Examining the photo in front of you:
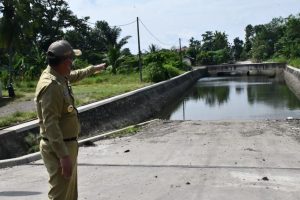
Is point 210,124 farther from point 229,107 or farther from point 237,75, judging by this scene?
point 237,75

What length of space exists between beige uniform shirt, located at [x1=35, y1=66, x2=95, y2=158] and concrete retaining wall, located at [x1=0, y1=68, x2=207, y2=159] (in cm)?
600

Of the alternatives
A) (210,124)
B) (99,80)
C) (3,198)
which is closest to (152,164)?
(3,198)

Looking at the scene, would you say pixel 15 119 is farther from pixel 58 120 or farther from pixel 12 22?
pixel 12 22

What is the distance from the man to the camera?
376cm

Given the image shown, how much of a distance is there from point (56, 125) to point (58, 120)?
0.40ft

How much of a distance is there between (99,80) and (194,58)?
45836 millimetres

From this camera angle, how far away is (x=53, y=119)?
3.77 metres

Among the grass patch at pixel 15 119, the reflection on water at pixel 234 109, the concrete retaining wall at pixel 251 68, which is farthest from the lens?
the concrete retaining wall at pixel 251 68

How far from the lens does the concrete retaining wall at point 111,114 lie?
1012cm

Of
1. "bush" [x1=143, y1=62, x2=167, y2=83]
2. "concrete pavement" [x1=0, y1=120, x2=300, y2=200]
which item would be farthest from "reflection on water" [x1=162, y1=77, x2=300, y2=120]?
"concrete pavement" [x1=0, y1=120, x2=300, y2=200]

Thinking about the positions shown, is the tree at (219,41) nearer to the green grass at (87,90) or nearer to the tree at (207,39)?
the tree at (207,39)

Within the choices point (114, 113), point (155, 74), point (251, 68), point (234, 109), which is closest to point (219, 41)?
point (251, 68)

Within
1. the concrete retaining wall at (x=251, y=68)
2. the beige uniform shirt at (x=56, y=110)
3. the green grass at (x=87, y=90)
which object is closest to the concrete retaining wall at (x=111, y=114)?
the green grass at (x=87, y=90)

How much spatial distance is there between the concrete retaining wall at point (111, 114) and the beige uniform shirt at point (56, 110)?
19.7 ft
